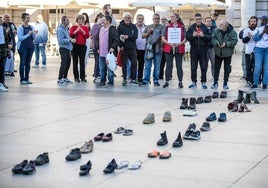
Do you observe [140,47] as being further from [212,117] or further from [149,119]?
[149,119]

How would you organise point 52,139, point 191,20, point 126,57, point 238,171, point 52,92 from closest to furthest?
point 238,171 → point 52,139 → point 52,92 → point 126,57 → point 191,20

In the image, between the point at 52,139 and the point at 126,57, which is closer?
the point at 52,139

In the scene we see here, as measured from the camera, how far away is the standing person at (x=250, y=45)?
62.0 feet

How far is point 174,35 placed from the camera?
733 inches

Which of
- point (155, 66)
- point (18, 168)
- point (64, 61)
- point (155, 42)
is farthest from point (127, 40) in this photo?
point (18, 168)

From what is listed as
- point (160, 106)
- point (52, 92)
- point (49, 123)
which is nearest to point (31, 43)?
point (52, 92)

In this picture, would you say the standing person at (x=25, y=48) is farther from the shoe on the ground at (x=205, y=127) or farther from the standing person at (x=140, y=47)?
the shoe on the ground at (x=205, y=127)

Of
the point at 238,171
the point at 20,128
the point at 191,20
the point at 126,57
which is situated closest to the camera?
the point at 238,171

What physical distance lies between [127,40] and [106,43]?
20.9 inches

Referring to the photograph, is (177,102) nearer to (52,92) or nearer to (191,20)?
(52,92)

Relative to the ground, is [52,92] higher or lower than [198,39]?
lower

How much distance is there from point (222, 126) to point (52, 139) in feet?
9.37

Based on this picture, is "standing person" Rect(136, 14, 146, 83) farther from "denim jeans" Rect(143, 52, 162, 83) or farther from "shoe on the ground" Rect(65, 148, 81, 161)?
"shoe on the ground" Rect(65, 148, 81, 161)

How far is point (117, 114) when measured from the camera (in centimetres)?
1374
